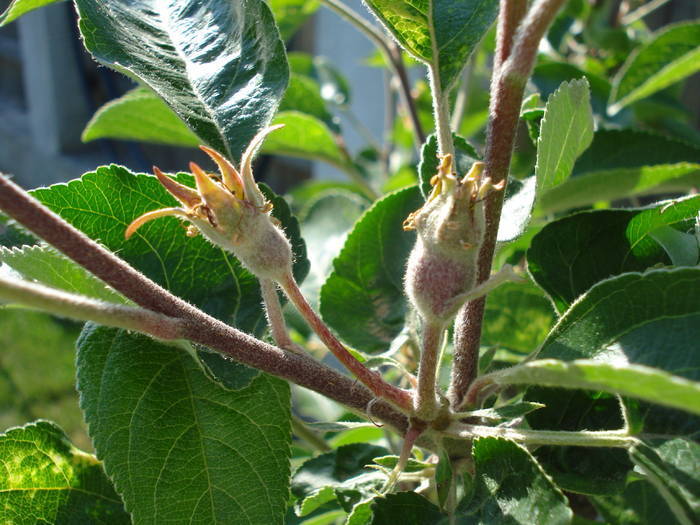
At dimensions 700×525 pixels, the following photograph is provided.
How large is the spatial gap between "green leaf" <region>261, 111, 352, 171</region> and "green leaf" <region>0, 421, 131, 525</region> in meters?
0.57

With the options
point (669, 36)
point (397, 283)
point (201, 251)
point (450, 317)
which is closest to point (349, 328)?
point (397, 283)

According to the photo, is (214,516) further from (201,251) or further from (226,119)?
(226,119)

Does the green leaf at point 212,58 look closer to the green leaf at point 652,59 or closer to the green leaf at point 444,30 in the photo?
the green leaf at point 444,30

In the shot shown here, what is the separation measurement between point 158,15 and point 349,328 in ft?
1.17

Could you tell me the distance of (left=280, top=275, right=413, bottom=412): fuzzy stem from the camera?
1.81 ft

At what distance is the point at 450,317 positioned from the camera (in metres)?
0.48

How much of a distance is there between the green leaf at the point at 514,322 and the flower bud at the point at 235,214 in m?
0.39

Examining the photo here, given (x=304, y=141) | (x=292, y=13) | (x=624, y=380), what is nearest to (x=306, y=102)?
(x=304, y=141)

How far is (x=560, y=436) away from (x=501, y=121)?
22cm

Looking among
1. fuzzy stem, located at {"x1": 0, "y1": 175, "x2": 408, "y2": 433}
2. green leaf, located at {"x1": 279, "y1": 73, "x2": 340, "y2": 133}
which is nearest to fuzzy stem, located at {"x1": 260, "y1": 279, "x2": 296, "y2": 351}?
fuzzy stem, located at {"x1": 0, "y1": 175, "x2": 408, "y2": 433}

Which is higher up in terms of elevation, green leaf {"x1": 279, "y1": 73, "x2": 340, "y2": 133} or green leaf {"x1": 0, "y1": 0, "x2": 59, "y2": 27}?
green leaf {"x1": 0, "y1": 0, "x2": 59, "y2": 27}

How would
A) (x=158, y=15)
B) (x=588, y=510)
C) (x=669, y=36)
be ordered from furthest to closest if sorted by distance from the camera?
(x=669, y=36) < (x=588, y=510) < (x=158, y=15)

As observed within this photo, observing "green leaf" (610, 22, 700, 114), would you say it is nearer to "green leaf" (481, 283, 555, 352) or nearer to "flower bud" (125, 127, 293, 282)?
"green leaf" (481, 283, 555, 352)

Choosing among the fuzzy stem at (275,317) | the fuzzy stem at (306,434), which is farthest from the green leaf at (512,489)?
the fuzzy stem at (306,434)
